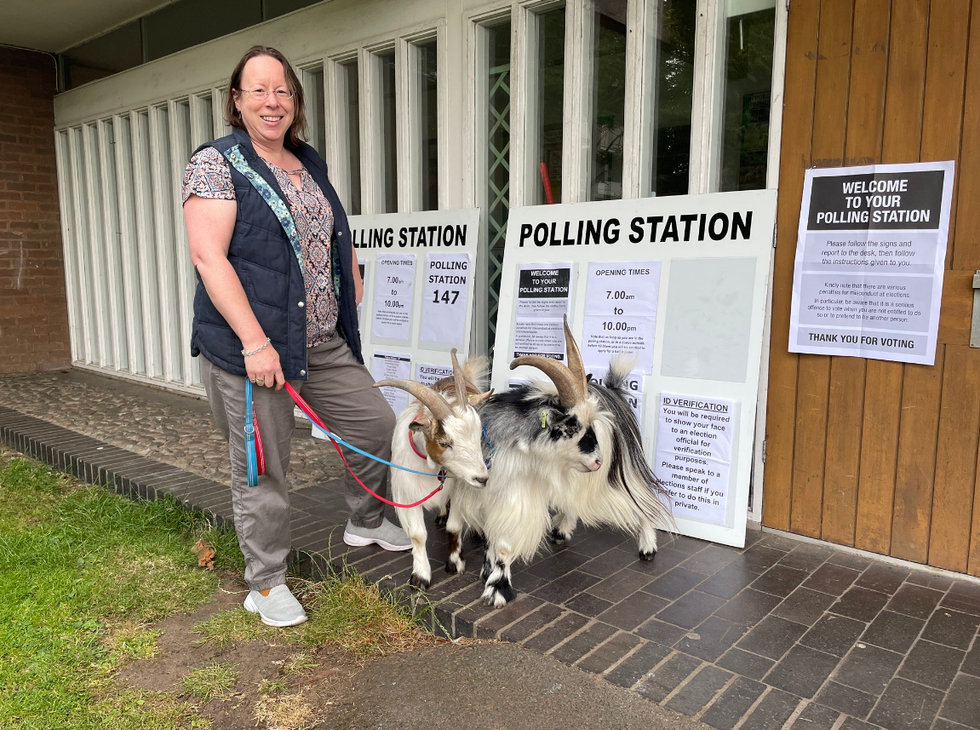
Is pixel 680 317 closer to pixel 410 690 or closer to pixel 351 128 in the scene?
pixel 410 690

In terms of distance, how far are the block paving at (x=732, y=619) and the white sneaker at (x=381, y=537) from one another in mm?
55

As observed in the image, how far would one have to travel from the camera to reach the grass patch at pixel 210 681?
2.90 meters

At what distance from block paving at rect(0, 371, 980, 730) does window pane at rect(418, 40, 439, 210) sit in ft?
8.09

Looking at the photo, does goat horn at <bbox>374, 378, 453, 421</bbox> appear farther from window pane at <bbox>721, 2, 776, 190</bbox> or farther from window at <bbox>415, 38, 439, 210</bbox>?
window at <bbox>415, 38, 439, 210</bbox>

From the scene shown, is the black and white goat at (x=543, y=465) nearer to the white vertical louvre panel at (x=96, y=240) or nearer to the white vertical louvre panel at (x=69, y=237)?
the white vertical louvre panel at (x=96, y=240)

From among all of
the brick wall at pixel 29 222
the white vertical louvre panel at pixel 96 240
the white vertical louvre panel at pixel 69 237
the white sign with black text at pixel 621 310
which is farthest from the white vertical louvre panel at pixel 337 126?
the brick wall at pixel 29 222

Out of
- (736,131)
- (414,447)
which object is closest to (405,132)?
(736,131)

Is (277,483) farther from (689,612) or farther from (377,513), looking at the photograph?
(689,612)

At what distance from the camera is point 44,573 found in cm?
384

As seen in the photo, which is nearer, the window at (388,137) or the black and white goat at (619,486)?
the black and white goat at (619,486)

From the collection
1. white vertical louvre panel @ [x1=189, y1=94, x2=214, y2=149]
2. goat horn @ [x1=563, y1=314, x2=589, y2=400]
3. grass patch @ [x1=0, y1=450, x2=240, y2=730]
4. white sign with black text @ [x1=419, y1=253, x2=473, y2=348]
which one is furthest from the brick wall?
goat horn @ [x1=563, y1=314, x2=589, y2=400]

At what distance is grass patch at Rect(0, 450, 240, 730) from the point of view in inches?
110

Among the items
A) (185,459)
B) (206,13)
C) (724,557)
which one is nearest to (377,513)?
(724,557)

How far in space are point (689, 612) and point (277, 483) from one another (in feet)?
6.23
